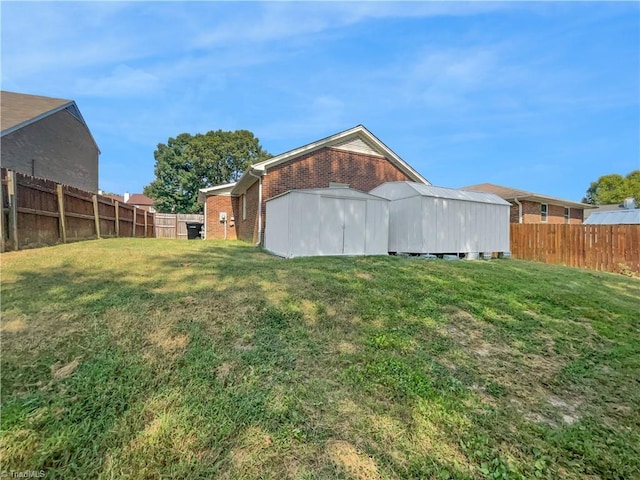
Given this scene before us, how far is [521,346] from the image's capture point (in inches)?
141

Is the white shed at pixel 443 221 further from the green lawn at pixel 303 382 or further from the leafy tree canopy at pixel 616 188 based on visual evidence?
the leafy tree canopy at pixel 616 188

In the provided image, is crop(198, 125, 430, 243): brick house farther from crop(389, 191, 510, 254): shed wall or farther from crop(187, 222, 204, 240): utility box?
crop(187, 222, 204, 240): utility box

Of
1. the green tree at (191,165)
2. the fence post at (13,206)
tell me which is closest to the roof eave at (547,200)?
the fence post at (13,206)

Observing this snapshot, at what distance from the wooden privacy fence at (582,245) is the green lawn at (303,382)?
8858 mm

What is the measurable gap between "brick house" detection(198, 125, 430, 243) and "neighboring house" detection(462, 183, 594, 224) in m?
7.74

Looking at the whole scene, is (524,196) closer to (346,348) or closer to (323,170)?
(323,170)

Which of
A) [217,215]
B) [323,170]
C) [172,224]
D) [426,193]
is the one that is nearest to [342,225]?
[426,193]

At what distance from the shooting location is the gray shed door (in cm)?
889

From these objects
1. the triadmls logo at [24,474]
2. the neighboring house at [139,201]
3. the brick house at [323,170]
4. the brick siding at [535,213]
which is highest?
the neighboring house at [139,201]

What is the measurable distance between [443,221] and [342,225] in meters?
3.58

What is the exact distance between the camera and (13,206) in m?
6.41

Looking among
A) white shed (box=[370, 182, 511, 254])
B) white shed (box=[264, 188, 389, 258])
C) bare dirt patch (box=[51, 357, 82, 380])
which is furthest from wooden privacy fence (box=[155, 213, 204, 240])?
bare dirt patch (box=[51, 357, 82, 380])

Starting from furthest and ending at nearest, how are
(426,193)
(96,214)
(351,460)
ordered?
(96,214)
(426,193)
(351,460)

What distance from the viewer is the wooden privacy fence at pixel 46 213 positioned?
6367 mm
